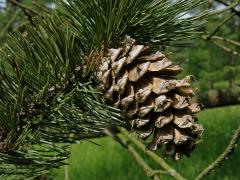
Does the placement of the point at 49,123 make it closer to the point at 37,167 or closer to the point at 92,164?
the point at 37,167

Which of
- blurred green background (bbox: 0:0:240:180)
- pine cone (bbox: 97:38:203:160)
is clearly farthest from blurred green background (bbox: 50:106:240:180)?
pine cone (bbox: 97:38:203:160)

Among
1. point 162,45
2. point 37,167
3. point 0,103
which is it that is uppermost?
point 162,45

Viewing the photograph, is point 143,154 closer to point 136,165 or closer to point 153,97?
point 136,165

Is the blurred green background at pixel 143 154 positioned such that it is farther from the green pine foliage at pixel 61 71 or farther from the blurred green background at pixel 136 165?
the green pine foliage at pixel 61 71

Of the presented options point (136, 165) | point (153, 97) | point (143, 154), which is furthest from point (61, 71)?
point (143, 154)

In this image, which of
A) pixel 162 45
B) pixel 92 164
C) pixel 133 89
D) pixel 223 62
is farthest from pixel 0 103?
pixel 223 62

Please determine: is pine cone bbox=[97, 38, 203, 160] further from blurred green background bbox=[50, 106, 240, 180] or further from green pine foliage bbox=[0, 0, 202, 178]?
blurred green background bbox=[50, 106, 240, 180]

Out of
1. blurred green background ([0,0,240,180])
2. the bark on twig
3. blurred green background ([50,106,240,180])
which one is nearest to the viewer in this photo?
blurred green background ([0,0,240,180])

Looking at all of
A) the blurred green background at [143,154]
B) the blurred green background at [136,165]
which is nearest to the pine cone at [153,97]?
the blurred green background at [143,154]
